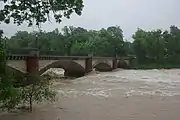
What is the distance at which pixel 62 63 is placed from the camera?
3934 cm

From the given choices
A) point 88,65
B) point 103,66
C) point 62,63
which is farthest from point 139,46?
point 62,63

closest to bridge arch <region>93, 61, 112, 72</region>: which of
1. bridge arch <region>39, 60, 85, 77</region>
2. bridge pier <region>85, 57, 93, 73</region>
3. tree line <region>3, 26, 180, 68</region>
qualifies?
bridge pier <region>85, 57, 93, 73</region>

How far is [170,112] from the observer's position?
1617 centimetres

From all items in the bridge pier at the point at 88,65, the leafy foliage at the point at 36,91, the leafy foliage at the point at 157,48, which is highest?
the leafy foliage at the point at 157,48

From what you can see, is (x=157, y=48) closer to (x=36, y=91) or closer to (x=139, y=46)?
(x=139, y=46)

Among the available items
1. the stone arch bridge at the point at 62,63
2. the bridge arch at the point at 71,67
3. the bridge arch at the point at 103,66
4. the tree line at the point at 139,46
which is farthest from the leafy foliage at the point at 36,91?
the tree line at the point at 139,46

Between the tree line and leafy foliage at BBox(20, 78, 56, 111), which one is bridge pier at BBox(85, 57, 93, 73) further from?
leafy foliage at BBox(20, 78, 56, 111)

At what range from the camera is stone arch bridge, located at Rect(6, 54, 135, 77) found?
29.5 m

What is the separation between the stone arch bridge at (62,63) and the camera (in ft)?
96.7

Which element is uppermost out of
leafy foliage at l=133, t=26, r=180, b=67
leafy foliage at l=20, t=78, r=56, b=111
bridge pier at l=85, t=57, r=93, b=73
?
leafy foliage at l=133, t=26, r=180, b=67

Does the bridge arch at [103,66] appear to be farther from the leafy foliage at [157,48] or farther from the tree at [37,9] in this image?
the tree at [37,9]

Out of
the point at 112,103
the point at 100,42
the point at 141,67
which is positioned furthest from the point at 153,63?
the point at 112,103

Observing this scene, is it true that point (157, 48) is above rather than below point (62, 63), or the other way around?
above

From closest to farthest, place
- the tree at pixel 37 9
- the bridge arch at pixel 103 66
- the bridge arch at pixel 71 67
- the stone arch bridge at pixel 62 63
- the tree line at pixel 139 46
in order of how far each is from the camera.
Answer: the tree at pixel 37 9 < the stone arch bridge at pixel 62 63 < the bridge arch at pixel 71 67 < the bridge arch at pixel 103 66 < the tree line at pixel 139 46
